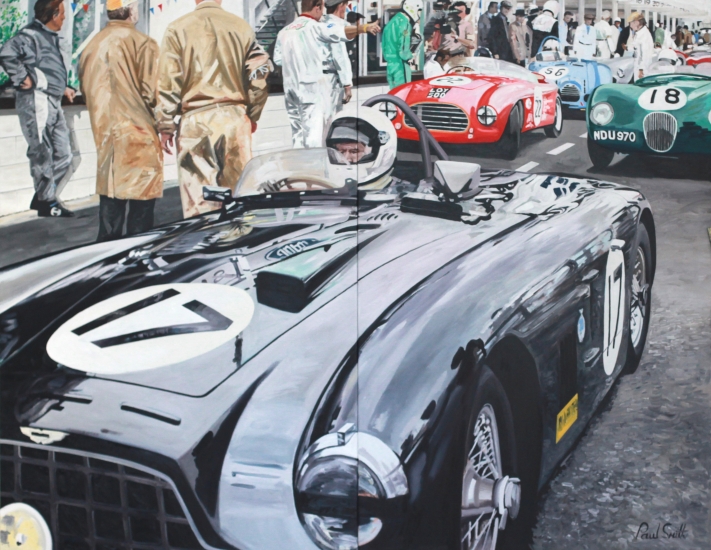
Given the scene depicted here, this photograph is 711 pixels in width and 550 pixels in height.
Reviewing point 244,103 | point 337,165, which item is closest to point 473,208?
point 337,165

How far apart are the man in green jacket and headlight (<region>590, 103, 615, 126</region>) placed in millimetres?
644

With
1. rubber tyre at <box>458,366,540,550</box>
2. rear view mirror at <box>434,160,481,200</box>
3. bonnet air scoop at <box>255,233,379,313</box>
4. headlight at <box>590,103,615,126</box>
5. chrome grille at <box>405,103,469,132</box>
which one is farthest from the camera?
headlight at <box>590,103,615,126</box>

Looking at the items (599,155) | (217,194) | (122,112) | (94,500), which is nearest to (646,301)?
(599,155)

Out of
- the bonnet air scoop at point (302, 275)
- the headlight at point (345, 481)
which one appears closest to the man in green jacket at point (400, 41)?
the bonnet air scoop at point (302, 275)

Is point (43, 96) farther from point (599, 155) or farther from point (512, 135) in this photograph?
point (599, 155)

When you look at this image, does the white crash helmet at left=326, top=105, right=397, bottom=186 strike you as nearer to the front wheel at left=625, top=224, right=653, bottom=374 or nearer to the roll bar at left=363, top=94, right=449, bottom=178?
the roll bar at left=363, top=94, right=449, bottom=178

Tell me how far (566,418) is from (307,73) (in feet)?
4.49

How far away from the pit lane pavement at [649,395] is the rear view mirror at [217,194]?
11cm

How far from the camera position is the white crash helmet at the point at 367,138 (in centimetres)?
232

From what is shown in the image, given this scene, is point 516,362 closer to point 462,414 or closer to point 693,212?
point 462,414

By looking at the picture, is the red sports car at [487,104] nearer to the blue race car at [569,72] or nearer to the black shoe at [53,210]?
the blue race car at [569,72]

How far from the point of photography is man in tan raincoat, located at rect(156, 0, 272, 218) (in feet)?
8.09

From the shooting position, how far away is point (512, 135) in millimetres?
2402
